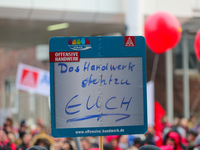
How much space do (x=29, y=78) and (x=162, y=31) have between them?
486 cm

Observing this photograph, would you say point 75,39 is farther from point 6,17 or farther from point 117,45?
point 6,17

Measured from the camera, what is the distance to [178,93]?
13.6 metres

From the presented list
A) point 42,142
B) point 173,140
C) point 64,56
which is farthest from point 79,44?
point 173,140

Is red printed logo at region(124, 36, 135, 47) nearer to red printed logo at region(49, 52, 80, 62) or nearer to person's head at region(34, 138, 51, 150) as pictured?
red printed logo at region(49, 52, 80, 62)

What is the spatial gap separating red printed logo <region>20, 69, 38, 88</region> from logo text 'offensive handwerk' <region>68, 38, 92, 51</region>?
7471mm

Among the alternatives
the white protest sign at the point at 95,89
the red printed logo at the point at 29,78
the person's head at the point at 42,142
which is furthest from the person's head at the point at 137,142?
the red printed logo at the point at 29,78

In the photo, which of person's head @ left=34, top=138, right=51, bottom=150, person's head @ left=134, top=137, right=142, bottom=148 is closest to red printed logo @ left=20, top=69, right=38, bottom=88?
person's head @ left=134, top=137, right=142, bottom=148

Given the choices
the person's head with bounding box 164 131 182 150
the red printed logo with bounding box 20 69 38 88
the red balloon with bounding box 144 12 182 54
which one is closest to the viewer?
the person's head with bounding box 164 131 182 150

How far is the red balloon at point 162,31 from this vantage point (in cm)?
681

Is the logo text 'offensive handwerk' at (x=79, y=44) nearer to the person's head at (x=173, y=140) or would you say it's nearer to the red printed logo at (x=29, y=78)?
the person's head at (x=173, y=140)

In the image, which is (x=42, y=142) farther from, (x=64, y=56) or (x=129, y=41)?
(x=129, y=41)

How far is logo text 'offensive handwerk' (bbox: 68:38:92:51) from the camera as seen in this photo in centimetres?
246

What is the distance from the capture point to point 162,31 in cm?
681

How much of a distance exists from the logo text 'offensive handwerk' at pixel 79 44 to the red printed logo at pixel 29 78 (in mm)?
7471
